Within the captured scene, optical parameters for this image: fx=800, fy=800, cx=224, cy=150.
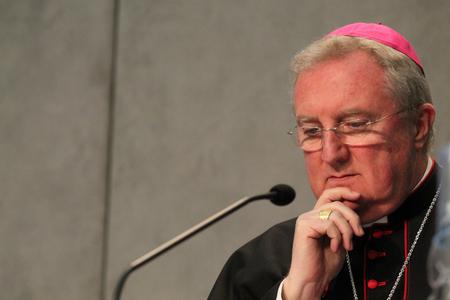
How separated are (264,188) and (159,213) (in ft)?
1.59

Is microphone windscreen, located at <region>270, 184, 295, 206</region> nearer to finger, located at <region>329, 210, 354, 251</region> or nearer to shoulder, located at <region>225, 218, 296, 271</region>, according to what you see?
finger, located at <region>329, 210, 354, 251</region>

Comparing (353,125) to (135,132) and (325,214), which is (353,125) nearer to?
(325,214)

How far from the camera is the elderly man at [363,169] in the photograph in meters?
2.11

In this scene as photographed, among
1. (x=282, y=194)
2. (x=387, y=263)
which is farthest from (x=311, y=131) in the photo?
(x=387, y=263)

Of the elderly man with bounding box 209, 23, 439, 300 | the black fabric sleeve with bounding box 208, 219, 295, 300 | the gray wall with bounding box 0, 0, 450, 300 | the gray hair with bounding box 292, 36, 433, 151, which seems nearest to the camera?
the elderly man with bounding box 209, 23, 439, 300

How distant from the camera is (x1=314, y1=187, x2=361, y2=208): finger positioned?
2.11m

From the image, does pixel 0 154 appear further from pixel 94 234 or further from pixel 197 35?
pixel 197 35

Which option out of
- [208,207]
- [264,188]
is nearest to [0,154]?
[208,207]

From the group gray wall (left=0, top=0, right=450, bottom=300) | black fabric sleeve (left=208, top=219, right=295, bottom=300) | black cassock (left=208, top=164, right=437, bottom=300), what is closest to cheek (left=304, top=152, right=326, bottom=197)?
black cassock (left=208, top=164, right=437, bottom=300)

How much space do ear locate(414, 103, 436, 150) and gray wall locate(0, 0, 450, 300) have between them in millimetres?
1176

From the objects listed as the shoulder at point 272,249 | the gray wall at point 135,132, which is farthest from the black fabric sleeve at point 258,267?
the gray wall at point 135,132

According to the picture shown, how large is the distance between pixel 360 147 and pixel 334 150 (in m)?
0.07

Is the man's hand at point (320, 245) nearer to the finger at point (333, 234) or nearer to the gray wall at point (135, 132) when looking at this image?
the finger at point (333, 234)

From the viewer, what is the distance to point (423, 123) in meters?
2.29
